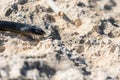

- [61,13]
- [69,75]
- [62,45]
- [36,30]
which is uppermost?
[61,13]

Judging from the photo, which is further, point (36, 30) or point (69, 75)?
point (36, 30)

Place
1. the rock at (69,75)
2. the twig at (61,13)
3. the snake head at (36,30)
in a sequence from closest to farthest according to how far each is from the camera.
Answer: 1. the rock at (69,75)
2. the snake head at (36,30)
3. the twig at (61,13)

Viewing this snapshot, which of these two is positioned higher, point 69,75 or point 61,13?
point 61,13

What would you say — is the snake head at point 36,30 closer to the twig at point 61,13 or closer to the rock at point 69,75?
the twig at point 61,13

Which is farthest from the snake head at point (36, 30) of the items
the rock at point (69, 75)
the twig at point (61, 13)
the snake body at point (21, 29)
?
the rock at point (69, 75)

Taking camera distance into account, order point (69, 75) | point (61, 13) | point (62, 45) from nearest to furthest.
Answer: point (69, 75) < point (62, 45) < point (61, 13)

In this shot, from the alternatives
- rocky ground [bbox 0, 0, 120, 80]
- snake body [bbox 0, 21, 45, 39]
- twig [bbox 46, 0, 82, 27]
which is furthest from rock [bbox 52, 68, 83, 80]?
twig [bbox 46, 0, 82, 27]

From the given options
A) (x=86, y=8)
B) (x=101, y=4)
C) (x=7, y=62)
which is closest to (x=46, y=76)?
(x=7, y=62)

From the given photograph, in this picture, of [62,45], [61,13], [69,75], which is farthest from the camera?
[61,13]

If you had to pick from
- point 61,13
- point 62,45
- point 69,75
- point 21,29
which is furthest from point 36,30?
point 69,75

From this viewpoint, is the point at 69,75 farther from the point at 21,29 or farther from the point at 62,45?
the point at 21,29
